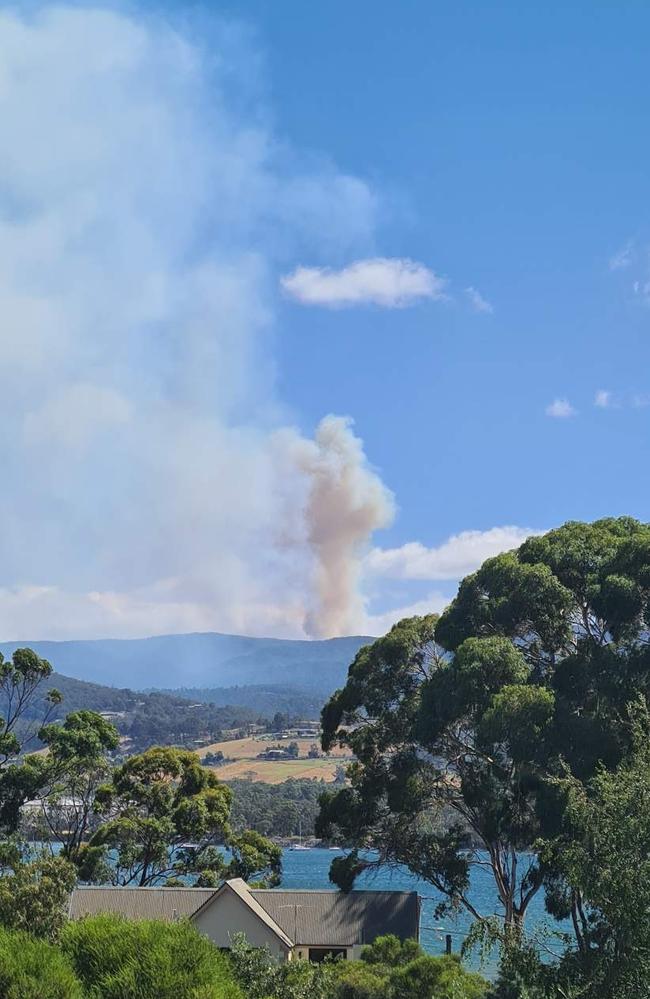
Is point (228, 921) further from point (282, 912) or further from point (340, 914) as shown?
point (340, 914)

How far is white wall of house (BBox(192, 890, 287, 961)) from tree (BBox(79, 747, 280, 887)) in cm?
1142

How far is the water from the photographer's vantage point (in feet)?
146

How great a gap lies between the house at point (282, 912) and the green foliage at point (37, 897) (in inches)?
447

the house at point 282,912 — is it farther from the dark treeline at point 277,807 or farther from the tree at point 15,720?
the dark treeline at point 277,807

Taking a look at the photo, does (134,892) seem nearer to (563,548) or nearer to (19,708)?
(19,708)

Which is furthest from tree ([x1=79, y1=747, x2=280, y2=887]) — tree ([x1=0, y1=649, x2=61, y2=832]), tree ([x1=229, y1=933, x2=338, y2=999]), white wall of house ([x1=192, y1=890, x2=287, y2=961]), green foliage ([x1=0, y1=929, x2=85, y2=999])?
green foliage ([x1=0, y1=929, x2=85, y2=999])

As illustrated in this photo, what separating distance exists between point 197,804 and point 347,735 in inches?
434

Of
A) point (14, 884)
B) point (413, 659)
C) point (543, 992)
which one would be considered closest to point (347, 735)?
point (413, 659)

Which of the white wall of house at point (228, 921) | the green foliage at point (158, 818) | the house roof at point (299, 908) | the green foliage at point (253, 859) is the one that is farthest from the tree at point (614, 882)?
the green foliage at point (158, 818)

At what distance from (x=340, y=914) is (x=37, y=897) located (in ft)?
57.4

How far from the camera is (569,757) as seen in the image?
29688 millimetres

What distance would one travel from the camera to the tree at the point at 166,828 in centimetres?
4678

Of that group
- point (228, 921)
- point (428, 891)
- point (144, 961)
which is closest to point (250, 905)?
point (228, 921)

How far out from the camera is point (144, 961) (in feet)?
46.6
